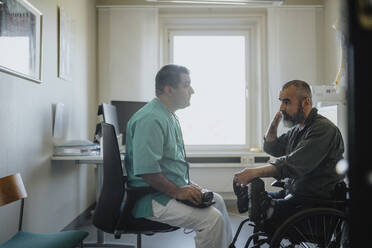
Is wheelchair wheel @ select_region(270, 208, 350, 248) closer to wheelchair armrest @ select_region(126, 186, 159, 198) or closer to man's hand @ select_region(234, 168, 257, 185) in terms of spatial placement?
man's hand @ select_region(234, 168, 257, 185)

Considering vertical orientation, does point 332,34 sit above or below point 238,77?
above

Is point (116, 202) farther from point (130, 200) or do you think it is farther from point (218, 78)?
point (218, 78)

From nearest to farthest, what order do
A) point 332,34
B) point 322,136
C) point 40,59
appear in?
point 322,136 < point 40,59 < point 332,34

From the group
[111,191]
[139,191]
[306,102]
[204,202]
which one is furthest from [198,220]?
[306,102]

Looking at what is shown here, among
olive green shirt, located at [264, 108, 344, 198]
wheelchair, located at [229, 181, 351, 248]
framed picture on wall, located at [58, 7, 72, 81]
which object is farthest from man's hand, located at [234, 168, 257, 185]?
framed picture on wall, located at [58, 7, 72, 81]

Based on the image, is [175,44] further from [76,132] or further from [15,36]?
[15,36]

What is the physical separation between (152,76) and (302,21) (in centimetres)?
186

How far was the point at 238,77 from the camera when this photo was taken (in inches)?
167

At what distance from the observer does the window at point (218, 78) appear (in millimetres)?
4199

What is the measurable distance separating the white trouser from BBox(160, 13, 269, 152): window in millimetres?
2576

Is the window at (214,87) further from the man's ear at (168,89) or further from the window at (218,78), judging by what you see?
the man's ear at (168,89)

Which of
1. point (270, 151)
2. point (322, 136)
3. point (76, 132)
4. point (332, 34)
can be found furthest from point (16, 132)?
point (332, 34)

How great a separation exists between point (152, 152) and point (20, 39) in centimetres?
120

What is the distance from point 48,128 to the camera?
2.56 metres
